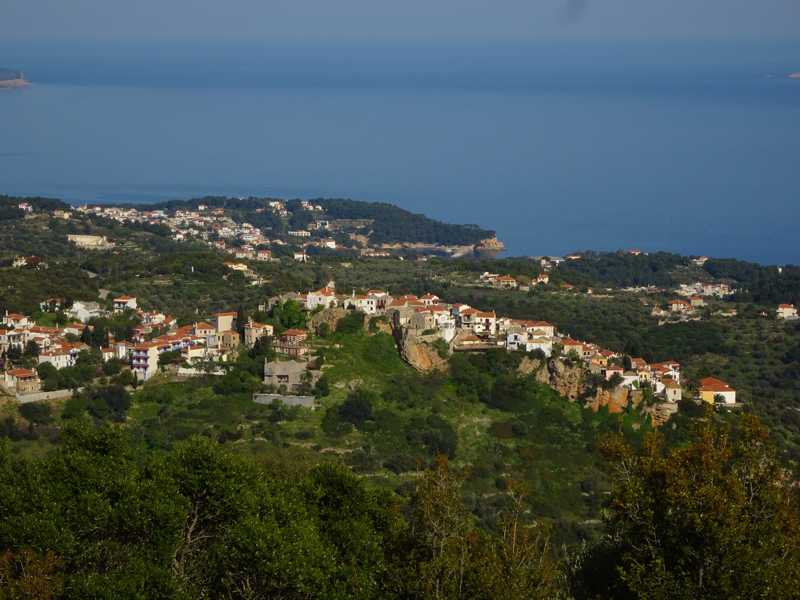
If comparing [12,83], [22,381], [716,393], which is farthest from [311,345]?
[12,83]

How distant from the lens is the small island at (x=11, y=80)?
12860cm

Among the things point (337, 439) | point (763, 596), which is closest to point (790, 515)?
point (763, 596)

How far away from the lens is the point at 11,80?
431 ft

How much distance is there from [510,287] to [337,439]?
57.0ft

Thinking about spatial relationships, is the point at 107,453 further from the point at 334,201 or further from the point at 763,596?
the point at 334,201

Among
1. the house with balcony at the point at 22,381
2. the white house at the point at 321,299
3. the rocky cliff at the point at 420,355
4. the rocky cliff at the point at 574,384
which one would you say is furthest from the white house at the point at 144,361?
the rocky cliff at the point at 574,384

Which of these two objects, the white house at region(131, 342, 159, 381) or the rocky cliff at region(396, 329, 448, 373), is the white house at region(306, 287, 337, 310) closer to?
the rocky cliff at region(396, 329, 448, 373)

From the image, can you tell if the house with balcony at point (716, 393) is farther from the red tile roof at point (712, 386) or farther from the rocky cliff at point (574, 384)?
the rocky cliff at point (574, 384)

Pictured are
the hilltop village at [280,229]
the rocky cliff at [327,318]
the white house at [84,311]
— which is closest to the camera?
the rocky cliff at [327,318]

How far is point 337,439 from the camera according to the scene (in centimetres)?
2320

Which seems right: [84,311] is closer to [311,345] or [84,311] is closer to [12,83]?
[311,345]

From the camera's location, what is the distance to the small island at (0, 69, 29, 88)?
12860 centimetres

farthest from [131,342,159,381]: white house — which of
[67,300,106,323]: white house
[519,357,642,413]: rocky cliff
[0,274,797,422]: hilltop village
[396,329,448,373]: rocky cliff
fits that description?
[519,357,642,413]: rocky cliff

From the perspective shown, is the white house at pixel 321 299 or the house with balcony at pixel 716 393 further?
the white house at pixel 321 299
